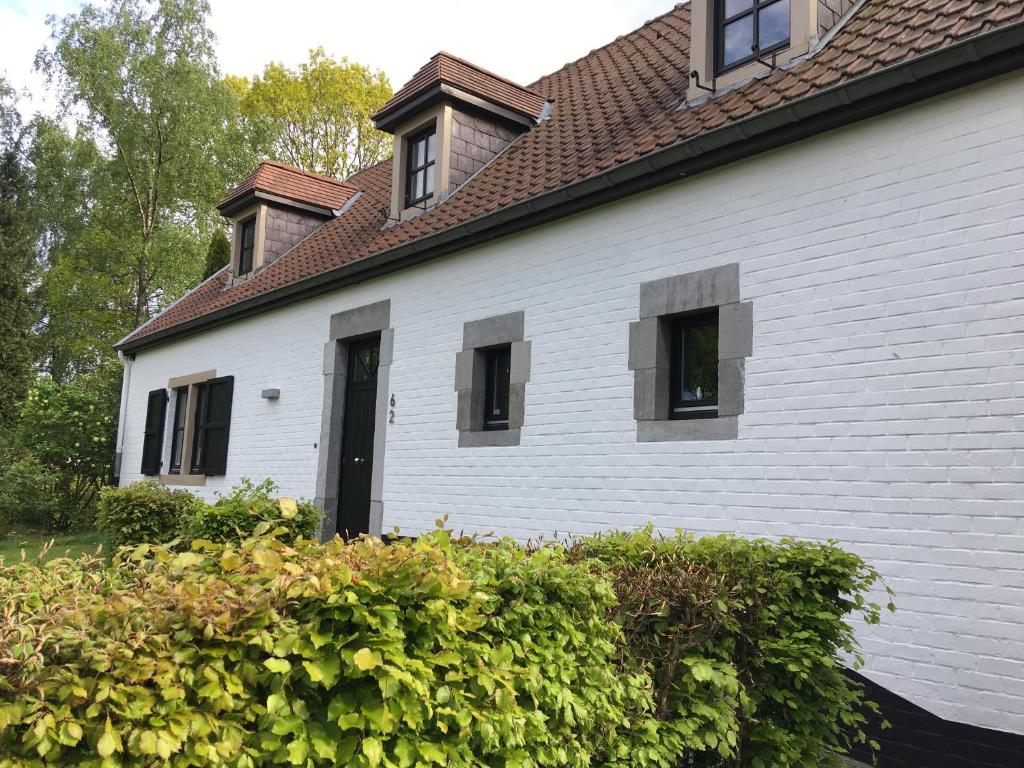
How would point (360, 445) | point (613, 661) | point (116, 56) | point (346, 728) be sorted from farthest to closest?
1. point (116, 56)
2. point (360, 445)
3. point (613, 661)
4. point (346, 728)

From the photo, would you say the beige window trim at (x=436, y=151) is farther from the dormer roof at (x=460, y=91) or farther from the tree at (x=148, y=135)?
the tree at (x=148, y=135)

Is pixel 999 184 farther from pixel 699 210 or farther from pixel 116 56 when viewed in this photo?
pixel 116 56

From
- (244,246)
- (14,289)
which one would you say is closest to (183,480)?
(244,246)

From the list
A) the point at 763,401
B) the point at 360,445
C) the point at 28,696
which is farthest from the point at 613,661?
the point at 360,445

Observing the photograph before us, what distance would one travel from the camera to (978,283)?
Result: 4.82 metres

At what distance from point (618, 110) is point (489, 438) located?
3.65 m

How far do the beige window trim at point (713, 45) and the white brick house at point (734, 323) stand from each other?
32 millimetres

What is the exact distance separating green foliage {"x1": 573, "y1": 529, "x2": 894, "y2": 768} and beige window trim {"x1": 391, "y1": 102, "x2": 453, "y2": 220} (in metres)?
6.95

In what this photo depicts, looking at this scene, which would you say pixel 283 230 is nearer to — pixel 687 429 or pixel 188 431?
pixel 188 431

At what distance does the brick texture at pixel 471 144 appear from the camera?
10086 mm

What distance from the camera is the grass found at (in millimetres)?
12242

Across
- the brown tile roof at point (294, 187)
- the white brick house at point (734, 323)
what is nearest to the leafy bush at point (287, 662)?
the white brick house at point (734, 323)

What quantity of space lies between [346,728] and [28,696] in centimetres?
71

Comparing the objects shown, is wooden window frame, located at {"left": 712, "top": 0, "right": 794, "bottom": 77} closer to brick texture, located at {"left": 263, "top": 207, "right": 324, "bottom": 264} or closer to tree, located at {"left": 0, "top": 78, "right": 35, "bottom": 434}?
brick texture, located at {"left": 263, "top": 207, "right": 324, "bottom": 264}
